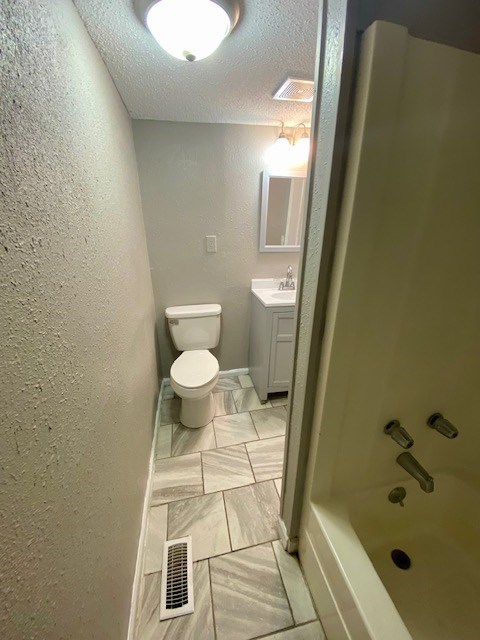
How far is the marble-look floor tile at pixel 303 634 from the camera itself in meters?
0.93

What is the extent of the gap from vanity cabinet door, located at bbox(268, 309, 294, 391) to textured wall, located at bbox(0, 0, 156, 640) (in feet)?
3.60

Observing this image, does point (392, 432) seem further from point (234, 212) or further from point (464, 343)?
point (234, 212)

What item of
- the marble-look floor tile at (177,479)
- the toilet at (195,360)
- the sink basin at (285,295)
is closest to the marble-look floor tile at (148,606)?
the marble-look floor tile at (177,479)

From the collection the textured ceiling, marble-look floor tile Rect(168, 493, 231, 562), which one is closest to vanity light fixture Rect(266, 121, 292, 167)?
the textured ceiling

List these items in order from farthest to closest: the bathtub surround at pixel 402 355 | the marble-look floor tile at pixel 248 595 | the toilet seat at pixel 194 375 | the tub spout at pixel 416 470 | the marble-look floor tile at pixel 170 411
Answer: the marble-look floor tile at pixel 170 411, the toilet seat at pixel 194 375, the marble-look floor tile at pixel 248 595, the tub spout at pixel 416 470, the bathtub surround at pixel 402 355

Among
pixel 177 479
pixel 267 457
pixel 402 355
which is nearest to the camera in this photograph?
pixel 402 355

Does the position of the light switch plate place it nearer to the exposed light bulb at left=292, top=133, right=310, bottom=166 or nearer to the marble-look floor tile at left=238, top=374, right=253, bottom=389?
the exposed light bulb at left=292, top=133, right=310, bottom=166

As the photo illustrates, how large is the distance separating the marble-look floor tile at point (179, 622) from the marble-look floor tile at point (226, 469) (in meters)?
0.44

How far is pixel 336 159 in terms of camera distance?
2.05 ft

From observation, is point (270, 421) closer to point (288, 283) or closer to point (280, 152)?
point (288, 283)

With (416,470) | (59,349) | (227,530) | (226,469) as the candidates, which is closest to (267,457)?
(226,469)

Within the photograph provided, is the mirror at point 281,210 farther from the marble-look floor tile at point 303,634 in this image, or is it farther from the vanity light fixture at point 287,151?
the marble-look floor tile at point 303,634

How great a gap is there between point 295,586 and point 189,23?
2183 mm

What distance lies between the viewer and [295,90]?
1.32 metres
